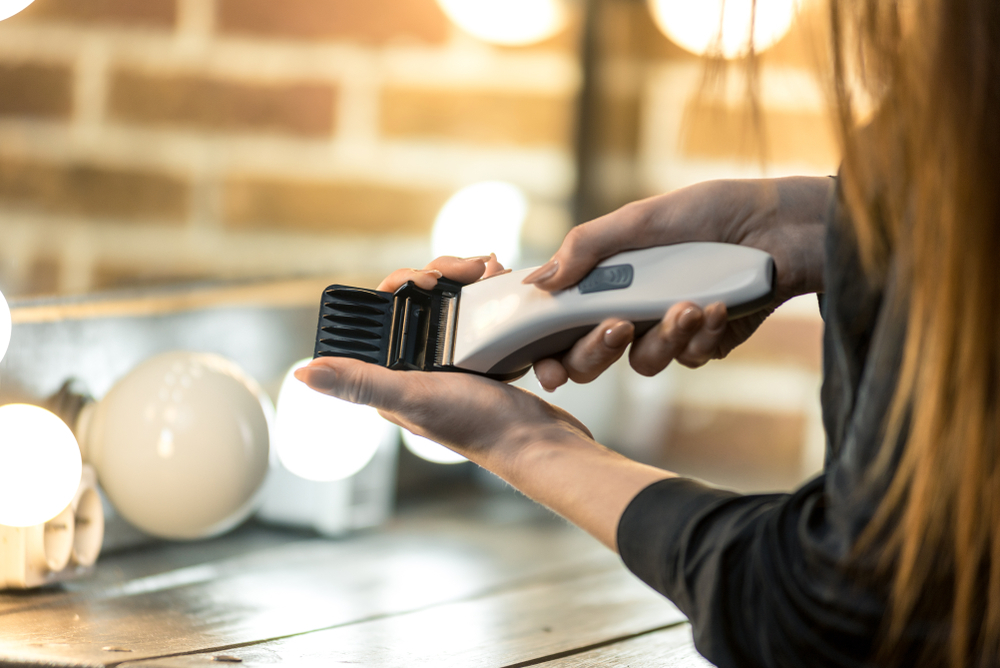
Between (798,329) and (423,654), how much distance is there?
846mm

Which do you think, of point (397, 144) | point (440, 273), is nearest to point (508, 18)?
point (397, 144)

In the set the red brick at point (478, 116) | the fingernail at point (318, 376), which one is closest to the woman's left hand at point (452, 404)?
the fingernail at point (318, 376)

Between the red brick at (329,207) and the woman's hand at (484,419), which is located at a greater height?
the red brick at (329,207)

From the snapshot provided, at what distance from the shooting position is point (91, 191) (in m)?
0.71

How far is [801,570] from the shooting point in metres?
0.36

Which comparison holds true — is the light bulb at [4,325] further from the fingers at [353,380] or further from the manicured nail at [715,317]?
the manicured nail at [715,317]

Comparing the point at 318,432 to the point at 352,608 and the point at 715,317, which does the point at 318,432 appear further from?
the point at 715,317

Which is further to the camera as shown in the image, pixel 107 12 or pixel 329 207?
pixel 329 207

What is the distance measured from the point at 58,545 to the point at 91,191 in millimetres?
252

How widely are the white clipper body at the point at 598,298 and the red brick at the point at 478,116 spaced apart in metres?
0.56

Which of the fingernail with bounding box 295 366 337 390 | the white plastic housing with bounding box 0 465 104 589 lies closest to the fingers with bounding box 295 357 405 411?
the fingernail with bounding box 295 366 337 390

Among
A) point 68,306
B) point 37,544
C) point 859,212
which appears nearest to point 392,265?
point 68,306

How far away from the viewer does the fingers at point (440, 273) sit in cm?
54

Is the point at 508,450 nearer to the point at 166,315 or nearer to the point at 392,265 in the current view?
the point at 166,315
